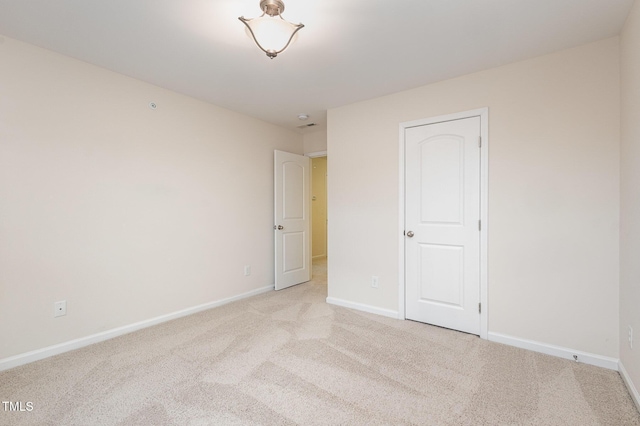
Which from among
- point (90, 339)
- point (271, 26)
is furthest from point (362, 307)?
point (271, 26)

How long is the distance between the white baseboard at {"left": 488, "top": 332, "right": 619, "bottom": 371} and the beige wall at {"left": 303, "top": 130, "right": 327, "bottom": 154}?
328 centimetres

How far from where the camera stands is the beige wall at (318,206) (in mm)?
6703

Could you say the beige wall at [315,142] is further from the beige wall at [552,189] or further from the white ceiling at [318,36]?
the beige wall at [552,189]

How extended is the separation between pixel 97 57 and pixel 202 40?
39.3 inches

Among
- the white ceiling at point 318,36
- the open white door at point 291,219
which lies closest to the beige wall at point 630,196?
the white ceiling at point 318,36

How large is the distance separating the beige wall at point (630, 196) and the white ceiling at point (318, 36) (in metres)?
0.24

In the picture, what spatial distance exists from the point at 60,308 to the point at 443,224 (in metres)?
3.42

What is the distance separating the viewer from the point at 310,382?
194 centimetres

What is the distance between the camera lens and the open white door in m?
4.18

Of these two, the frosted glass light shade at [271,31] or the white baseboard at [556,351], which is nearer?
the frosted glass light shade at [271,31]

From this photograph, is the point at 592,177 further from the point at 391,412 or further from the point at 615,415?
the point at 391,412

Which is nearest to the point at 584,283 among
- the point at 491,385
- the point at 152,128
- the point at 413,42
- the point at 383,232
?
the point at 491,385

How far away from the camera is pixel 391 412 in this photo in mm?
1653

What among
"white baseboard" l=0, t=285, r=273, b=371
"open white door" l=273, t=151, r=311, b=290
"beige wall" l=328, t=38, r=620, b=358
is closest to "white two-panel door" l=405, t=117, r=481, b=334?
"beige wall" l=328, t=38, r=620, b=358
